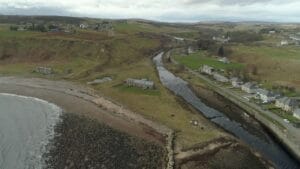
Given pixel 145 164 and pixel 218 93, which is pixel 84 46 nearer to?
pixel 218 93

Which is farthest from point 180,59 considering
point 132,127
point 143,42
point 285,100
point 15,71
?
point 132,127

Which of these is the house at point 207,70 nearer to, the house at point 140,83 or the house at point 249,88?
the house at point 249,88

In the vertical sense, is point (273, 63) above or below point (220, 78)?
above

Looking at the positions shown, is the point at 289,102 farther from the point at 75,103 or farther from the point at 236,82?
the point at 75,103

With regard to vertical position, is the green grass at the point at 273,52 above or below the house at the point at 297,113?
above

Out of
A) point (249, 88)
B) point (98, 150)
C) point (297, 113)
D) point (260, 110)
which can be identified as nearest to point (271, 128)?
point (297, 113)

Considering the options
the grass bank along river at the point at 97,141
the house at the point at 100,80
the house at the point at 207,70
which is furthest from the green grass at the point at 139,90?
the house at the point at 207,70
